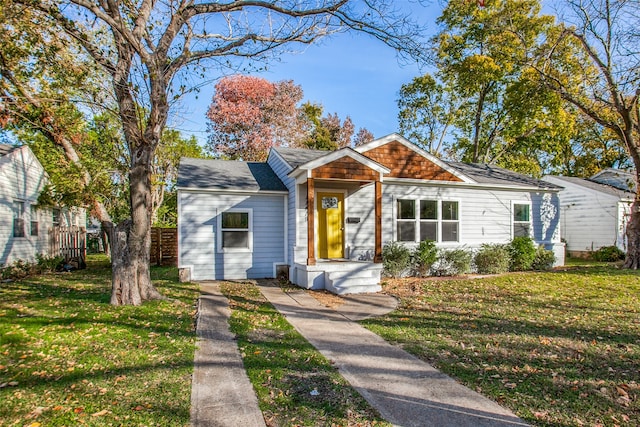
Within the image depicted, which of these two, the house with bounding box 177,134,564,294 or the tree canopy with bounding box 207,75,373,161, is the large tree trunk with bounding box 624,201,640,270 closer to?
the house with bounding box 177,134,564,294

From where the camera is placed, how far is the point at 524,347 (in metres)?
4.99

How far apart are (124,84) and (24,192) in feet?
28.5

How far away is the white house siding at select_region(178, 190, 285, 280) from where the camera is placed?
11.0 m

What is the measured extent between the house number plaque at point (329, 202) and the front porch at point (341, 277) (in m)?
2.07

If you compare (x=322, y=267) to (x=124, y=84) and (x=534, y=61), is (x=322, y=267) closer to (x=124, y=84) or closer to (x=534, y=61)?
(x=124, y=84)

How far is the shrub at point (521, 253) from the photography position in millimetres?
13133

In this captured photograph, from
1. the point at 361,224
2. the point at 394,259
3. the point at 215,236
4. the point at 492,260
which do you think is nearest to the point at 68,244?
the point at 215,236

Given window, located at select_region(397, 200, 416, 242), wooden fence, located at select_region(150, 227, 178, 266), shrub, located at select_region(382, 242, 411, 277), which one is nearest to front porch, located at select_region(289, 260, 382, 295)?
shrub, located at select_region(382, 242, 411, 277)

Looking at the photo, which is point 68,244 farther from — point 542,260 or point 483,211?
point 542,260

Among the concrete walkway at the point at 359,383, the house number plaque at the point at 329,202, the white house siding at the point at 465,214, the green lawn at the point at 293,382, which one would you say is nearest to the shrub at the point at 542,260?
the white house siding at the point at 465,214

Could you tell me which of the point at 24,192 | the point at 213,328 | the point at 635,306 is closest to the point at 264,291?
the point at 213,328

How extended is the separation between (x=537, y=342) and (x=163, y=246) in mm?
14919

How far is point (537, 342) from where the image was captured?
17.1ft

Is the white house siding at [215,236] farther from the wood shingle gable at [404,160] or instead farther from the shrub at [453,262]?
the shrub at [453,262]
